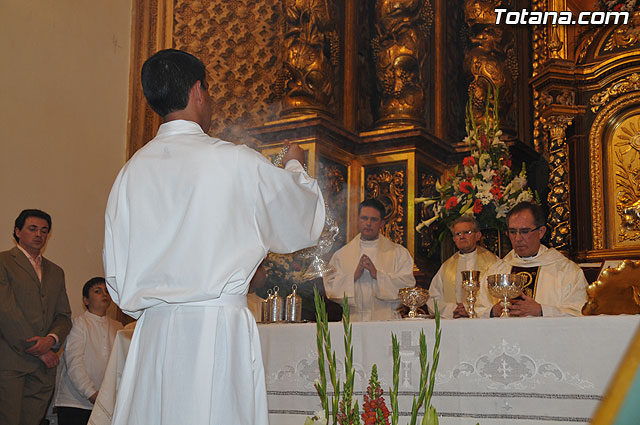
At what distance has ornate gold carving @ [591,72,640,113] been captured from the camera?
6.25 meters

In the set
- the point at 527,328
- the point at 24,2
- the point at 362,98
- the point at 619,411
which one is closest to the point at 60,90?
the point at 24,2

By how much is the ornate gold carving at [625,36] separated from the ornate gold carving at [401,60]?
5.09ft

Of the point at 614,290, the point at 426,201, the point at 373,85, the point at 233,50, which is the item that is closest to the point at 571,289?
the point at 614,290

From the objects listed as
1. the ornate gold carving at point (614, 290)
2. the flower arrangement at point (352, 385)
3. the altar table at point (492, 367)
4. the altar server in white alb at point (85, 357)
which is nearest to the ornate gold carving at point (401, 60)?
the altar server in white alb at point (85, 357)

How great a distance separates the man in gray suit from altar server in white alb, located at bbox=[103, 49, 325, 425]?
9.89ft

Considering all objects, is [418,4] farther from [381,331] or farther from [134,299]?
[134,299]

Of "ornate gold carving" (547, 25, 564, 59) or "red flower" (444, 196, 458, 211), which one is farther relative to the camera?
"ornate gold carving" (547, 25, 564, 59)

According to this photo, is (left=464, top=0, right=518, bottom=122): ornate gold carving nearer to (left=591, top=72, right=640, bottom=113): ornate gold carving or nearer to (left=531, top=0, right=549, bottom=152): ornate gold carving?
(left=531, top=0, right=549, bottom=152): ornate gold carving

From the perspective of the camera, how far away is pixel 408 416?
8.63ft

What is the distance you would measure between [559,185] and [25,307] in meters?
4.32

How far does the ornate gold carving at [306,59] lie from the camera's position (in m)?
6.09

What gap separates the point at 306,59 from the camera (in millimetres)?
6152

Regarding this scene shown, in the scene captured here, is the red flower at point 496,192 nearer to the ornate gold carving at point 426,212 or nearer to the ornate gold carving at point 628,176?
the ornate gold carving at point 426,212

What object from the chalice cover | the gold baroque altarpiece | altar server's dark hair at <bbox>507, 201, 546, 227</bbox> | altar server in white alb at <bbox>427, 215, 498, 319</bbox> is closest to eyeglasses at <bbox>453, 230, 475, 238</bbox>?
altar server in white alb at <bbox>427, 215, 498, 319</bbox>
